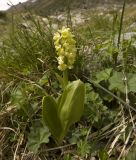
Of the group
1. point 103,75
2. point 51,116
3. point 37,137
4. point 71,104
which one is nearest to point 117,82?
point 103,75

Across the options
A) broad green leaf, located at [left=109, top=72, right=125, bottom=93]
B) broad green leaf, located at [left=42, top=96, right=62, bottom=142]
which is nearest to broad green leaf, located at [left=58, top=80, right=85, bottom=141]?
broad green leaf, located at [left=42, top=96, right=62, bottom=142]

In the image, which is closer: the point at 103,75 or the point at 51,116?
the point at 51,116

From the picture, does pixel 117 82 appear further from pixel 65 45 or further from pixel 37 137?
pixel 37 137

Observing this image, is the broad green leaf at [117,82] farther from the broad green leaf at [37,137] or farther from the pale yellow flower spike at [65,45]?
the broad green leaf at [37,137]

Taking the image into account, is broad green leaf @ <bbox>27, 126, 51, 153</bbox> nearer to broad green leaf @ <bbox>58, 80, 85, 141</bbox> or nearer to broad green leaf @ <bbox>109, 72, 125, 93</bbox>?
broad green leaf @ <bbox>58, 80, 85, 141</bbox>

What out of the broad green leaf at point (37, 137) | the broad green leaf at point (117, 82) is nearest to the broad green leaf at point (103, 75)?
the broad green leaf at point (117, 82)

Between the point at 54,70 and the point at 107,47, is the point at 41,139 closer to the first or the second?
the point at 54,70

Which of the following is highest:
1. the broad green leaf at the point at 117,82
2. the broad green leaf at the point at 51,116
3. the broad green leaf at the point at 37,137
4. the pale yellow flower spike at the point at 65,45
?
the pale yellow flower spike at the point at 65,45
